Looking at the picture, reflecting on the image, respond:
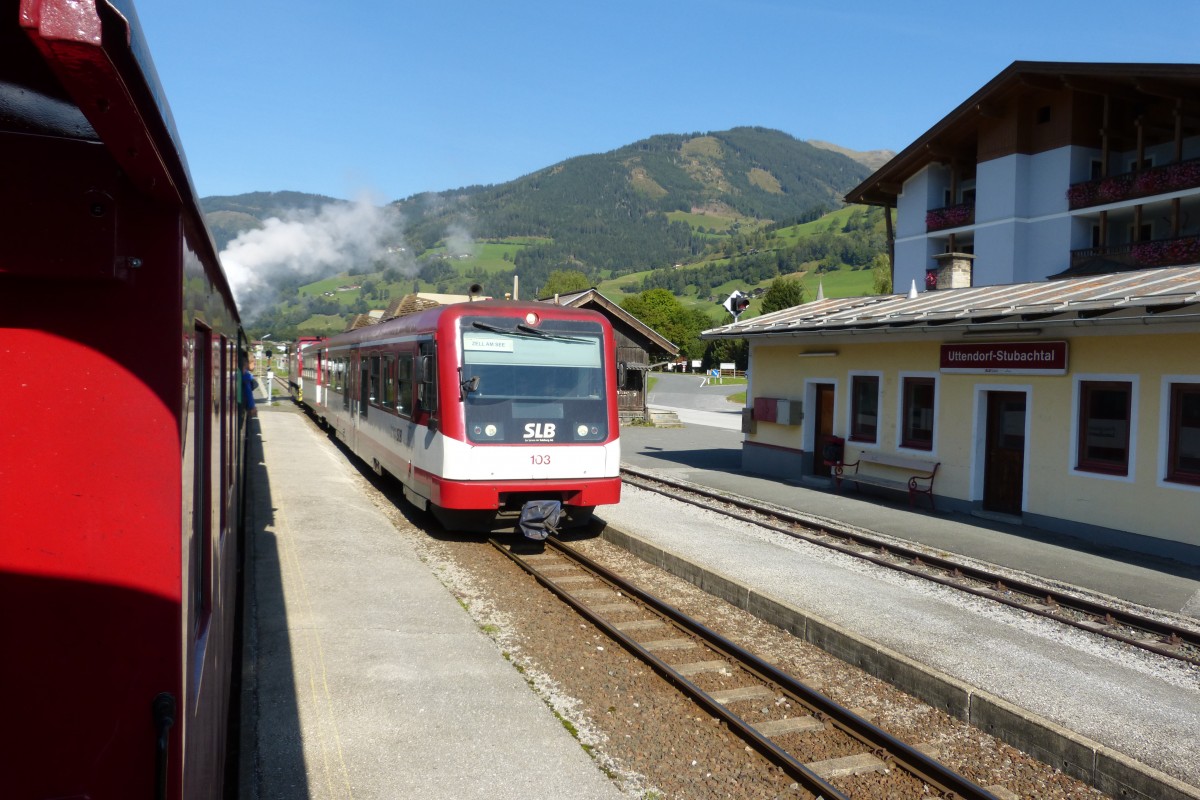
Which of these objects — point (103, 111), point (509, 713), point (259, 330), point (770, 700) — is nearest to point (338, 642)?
point (509, 713)

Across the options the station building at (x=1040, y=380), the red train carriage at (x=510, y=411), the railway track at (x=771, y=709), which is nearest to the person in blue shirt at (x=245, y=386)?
the red train carriage at (x=510, y=411)

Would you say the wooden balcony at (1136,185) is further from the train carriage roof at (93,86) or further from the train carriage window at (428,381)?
the train carriage roof at (93,86)

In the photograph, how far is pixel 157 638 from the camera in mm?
2145

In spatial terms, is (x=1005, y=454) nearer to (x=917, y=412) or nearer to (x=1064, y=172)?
(x=917, y=412)

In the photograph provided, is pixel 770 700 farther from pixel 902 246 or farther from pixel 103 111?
pixel 902 246

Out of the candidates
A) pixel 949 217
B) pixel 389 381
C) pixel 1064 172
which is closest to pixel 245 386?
pixel 389 381

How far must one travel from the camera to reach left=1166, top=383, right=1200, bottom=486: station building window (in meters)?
11.5

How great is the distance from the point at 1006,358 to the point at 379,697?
37.6 feet

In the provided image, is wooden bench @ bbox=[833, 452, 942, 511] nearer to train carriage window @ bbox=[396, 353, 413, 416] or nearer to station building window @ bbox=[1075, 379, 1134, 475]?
station building window @ bbox=[1075, 379, 1134, 475]

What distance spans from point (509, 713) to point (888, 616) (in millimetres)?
4181

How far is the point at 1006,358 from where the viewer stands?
1405 cm

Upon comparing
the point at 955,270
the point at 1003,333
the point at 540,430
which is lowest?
the point at 540,430

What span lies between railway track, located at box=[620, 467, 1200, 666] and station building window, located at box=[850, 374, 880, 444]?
331 centimetres

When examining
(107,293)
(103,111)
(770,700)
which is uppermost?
(103,111)
